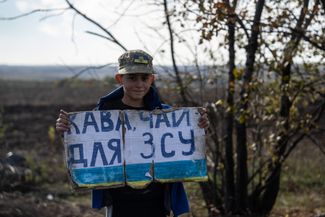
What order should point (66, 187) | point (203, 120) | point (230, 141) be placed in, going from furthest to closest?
point (66, 187) → point (230, 141) → point (203, 120)

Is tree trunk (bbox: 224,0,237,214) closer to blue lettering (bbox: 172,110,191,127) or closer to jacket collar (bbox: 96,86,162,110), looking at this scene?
blue lettering (bbox: 172,110,191,127)

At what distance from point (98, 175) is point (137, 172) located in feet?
0.80

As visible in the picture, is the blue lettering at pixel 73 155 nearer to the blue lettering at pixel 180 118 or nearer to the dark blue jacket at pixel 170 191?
the dark blue jacket at pixel 170 191

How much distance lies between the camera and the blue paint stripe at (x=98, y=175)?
339 centimetres

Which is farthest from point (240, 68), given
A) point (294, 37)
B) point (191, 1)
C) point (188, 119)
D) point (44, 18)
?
point (188, 119)

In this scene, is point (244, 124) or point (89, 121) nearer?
point (89, 121)

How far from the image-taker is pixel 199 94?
6805mm

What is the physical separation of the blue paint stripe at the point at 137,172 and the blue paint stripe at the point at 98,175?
0.15 ft

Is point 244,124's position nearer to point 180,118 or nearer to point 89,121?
point 180,118

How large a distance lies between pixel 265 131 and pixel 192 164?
13.3 feet

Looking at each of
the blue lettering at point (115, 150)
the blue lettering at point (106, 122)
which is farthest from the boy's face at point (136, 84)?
the blue lettering at point (115, 150)

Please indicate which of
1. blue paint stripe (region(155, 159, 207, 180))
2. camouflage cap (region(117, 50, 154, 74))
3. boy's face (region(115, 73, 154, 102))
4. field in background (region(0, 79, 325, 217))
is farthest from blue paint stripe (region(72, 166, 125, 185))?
field in background (region(0, 79, 325, 217))

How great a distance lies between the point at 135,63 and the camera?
3271 millimetres

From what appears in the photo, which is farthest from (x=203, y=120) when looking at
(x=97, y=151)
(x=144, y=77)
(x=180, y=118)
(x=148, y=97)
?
(x=97, y=151)
